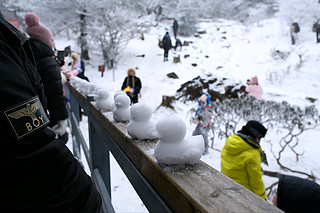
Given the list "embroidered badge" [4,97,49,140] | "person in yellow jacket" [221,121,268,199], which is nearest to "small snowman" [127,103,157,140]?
"embroidered badge" [4,97,49,140]

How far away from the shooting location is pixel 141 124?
2.61ft

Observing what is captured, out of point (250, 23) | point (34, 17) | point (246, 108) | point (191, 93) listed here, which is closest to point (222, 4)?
point (250, 23)

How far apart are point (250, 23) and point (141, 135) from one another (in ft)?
90.4

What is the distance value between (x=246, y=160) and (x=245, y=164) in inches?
2.2

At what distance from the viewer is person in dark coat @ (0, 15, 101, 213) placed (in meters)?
0.56

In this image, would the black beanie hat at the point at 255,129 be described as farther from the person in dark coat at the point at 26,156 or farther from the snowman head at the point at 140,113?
the person in dark coat at the point at 26,156

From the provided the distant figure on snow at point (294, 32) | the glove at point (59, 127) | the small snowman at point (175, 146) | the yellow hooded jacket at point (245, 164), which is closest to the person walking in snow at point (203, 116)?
the yellow hooded jacket at point (245, 164)

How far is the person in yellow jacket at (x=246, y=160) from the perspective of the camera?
89.1 inches

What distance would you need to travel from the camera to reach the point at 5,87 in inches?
22.1

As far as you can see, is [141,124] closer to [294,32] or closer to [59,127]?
[59,127]

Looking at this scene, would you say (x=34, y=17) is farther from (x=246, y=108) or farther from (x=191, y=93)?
(x=191, y=93)

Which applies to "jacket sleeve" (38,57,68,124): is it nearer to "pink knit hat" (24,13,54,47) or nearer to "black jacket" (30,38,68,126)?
"black jacket" (30,38,68,126)

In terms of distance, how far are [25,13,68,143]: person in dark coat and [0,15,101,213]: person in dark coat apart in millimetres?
1540

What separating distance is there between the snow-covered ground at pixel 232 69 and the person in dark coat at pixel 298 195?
4.95ft
